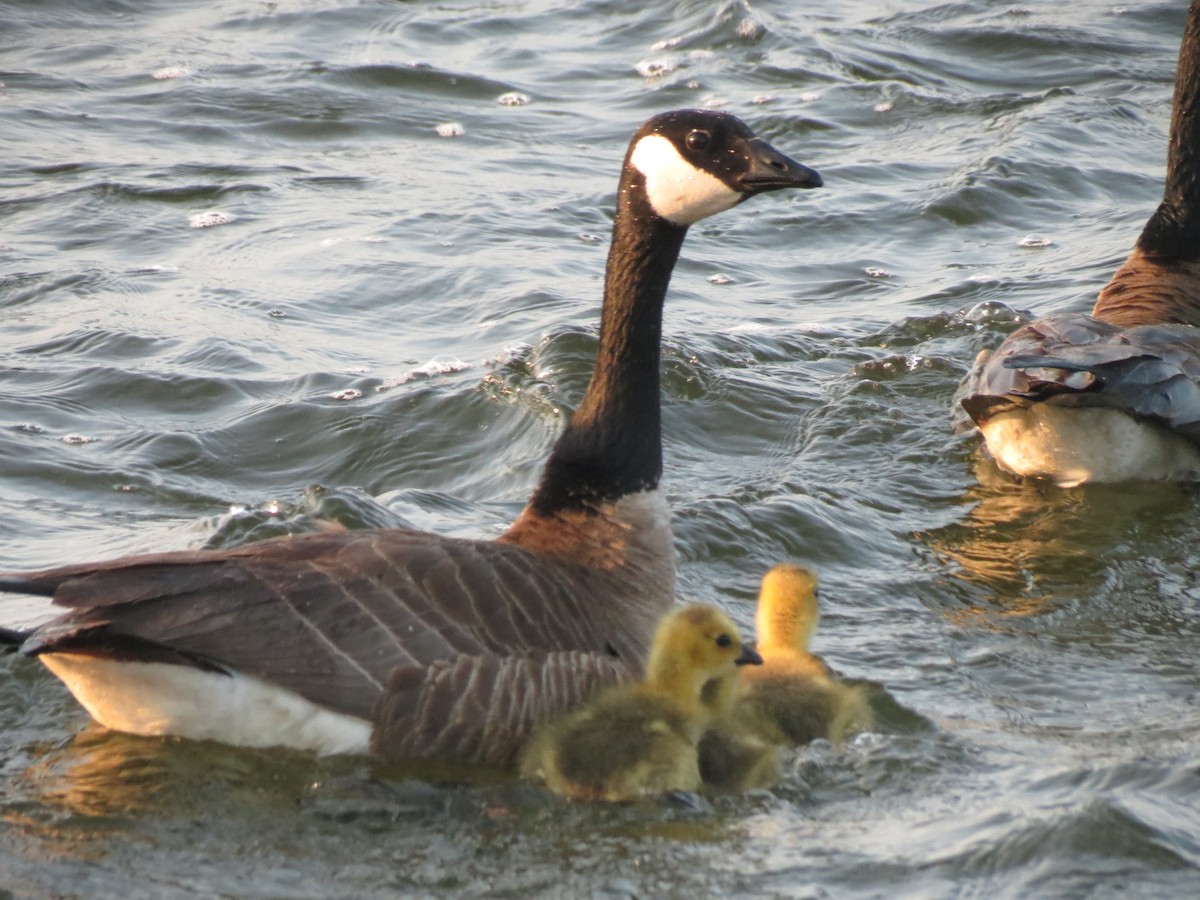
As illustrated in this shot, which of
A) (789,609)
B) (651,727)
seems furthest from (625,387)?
(651,727)

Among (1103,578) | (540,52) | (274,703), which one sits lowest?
(1103,578)

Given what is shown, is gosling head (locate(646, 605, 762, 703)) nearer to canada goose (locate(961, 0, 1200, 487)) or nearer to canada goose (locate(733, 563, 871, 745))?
canada goose (locate(733, 563, 871, 745))

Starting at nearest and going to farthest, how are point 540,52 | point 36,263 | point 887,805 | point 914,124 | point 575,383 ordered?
1. point 887,805
2. point 575,383
3. point 36,263
4. point 914,124
5. point 540,52

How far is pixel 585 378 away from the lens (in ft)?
29.1

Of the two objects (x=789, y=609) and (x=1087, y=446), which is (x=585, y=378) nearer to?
(x=1087, y=446)

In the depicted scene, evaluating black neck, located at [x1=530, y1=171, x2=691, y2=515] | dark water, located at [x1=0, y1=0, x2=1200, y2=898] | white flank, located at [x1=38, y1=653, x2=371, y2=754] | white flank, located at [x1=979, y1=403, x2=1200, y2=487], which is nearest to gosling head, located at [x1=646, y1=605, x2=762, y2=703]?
dark water, located at [x1=0, y1=0, x2=1200, y2=898]

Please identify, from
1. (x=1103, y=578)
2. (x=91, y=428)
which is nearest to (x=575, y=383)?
(x=91, y=428)

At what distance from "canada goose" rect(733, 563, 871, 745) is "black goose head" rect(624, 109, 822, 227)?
134cm

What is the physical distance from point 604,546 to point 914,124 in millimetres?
9028

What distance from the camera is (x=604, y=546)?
5703 millimetres

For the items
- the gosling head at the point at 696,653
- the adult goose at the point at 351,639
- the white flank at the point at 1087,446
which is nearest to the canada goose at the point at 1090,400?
the white flank at the point at 1087,446

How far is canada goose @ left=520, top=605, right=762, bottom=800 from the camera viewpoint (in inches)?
193

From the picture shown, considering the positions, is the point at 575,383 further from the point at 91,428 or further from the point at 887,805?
the point at 887,805

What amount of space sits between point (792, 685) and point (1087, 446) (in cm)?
315
